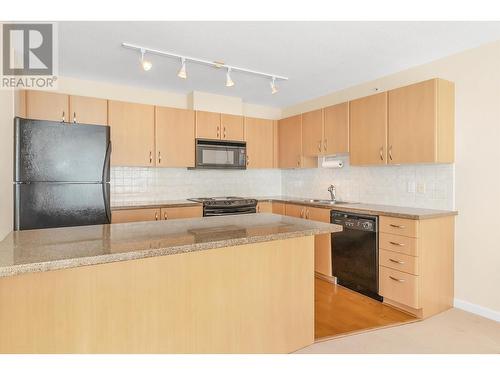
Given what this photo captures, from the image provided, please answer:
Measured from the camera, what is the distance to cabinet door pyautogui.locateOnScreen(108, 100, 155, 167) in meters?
3.62

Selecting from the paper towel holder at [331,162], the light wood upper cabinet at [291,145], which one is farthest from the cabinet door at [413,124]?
the light wood upper cabinet at [291,145]

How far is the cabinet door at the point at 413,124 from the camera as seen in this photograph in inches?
109

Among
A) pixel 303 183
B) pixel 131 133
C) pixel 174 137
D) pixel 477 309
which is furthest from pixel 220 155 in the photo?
pixel 477 309

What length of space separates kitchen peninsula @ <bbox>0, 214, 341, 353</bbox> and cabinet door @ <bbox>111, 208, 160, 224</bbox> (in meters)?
1.60

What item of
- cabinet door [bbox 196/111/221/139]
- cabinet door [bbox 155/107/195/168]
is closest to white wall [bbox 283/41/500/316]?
cabinet door [bbox 196/111/221/139]

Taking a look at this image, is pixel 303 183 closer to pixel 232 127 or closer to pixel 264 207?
pixel 264 207

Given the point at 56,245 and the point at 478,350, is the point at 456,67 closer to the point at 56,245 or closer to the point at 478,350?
the point at 478,350

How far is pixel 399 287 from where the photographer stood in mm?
2791

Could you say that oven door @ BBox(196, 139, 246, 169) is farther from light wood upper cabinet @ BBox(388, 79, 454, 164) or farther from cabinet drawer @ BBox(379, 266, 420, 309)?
cabinet drawer @ BBox(379, 266, 420, 309)

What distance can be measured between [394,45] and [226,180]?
2883mm

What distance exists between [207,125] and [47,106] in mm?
1858

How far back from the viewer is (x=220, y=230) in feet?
6.06

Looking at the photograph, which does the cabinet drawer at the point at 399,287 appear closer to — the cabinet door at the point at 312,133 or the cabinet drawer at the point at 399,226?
the cabinet drawer at the point at 399,226
